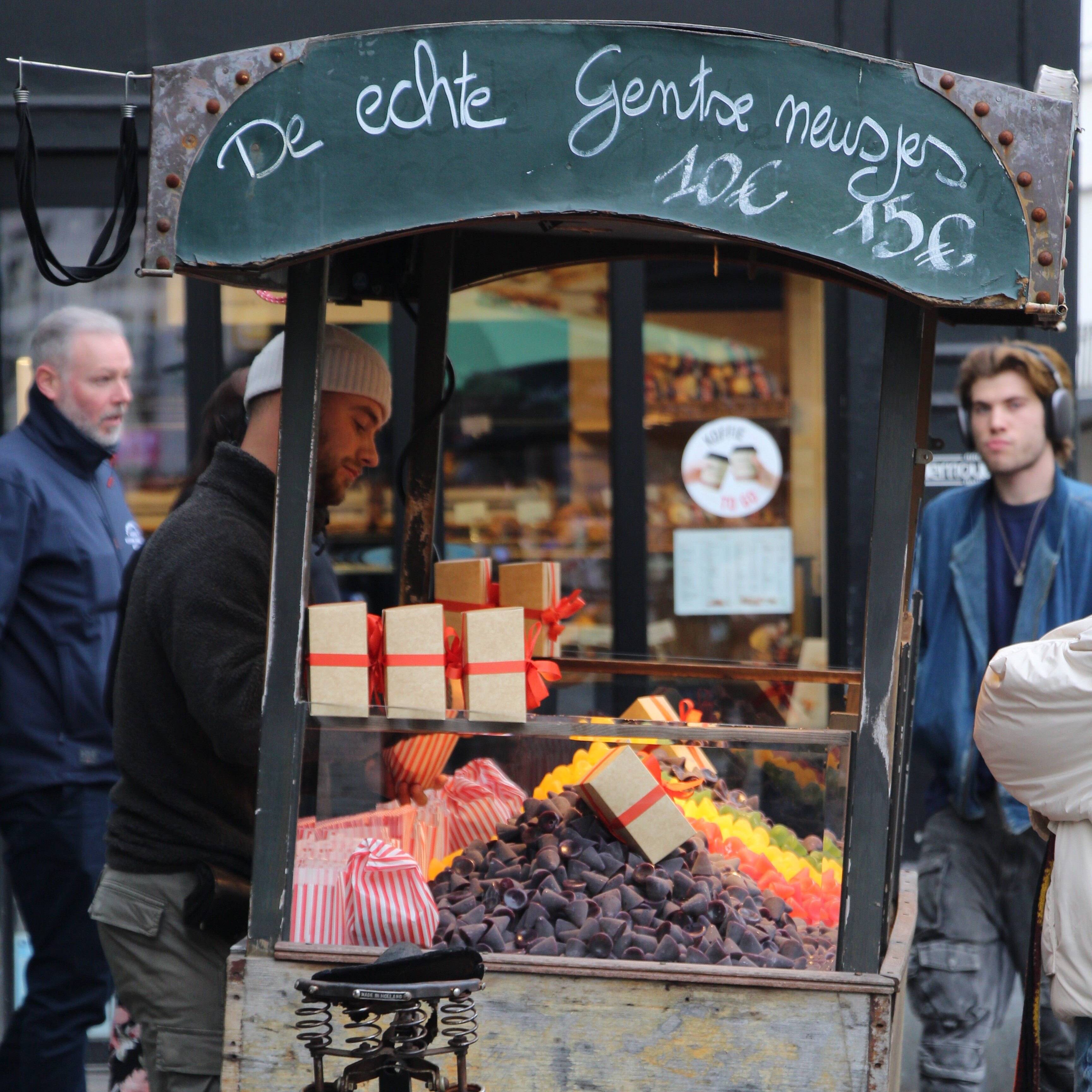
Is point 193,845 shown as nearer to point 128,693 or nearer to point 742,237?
point 128,693

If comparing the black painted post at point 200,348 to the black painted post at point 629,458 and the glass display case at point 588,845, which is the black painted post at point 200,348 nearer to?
the black painted post at point 629,458

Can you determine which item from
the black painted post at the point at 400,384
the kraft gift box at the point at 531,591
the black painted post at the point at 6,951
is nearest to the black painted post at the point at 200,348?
the black painted post at the point at 400,384

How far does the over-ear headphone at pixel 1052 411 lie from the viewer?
357cm

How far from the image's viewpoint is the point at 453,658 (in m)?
2.32

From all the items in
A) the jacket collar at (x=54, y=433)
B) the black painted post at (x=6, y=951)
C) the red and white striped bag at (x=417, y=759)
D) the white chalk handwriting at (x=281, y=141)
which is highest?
the white chalk handwriting at (x=281, y=141)

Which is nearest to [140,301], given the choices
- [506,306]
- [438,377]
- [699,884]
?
[506,306]

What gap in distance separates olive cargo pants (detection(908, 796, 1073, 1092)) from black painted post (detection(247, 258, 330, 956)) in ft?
6.26

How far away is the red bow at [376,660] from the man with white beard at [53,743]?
4.97ft

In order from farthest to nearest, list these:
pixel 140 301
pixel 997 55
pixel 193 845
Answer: pixel 140 301
pixel 997 55
pixel 193 845

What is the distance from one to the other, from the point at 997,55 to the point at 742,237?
3722 millimetres

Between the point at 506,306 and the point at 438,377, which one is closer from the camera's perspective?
the point at 438,377

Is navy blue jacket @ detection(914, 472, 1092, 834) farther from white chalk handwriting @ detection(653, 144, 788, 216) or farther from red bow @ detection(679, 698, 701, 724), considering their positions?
white chalk handwriting @ detection(653, 144, 788, 216)

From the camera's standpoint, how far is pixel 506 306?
5.68m

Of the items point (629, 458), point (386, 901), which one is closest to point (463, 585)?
point (386, 901)
